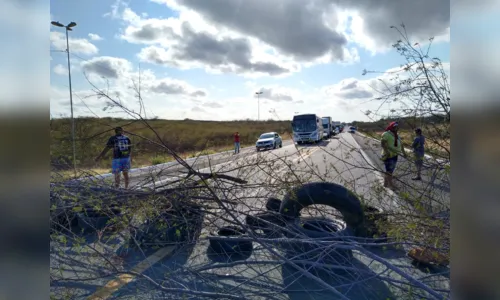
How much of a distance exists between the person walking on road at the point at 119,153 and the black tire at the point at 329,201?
229 cm

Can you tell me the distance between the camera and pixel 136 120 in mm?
3611

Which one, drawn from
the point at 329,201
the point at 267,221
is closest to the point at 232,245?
the point at 267,221

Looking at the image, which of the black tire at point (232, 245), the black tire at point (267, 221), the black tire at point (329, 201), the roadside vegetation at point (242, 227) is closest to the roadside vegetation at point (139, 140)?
the roadside vegetation at point (242, 227)

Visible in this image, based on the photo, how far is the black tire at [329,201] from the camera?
397 cm

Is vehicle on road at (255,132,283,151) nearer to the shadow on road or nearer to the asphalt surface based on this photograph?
the asphalt surface

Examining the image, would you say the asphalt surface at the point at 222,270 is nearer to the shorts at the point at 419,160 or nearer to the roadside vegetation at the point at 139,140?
the roadside vegetation at the point at 139,140

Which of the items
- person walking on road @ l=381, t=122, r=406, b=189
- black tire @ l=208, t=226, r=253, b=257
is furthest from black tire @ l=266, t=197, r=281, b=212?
person walking on road @ l=381, t=122, r=406, b=189

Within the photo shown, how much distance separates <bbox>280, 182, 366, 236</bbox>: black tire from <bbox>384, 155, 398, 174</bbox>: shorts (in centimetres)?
79

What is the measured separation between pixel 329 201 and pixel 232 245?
1.33 metres

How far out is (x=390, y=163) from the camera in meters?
4.46

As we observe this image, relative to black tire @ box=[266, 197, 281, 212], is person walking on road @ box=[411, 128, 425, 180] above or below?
above

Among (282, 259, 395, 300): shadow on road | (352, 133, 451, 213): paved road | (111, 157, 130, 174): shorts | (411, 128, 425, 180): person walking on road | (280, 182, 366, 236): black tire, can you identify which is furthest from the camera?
(111, 157, 130, 174): shorts

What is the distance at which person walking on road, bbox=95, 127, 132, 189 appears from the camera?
4.46 metres
